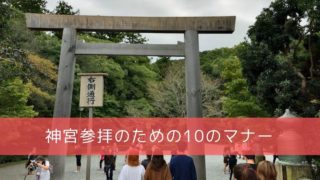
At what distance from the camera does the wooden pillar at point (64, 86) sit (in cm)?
856

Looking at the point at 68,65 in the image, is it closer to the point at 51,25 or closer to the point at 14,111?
the point at 51,25

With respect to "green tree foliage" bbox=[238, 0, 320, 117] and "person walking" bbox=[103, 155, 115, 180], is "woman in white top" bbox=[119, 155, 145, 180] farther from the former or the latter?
"person walking" bbox=[103, 155, 115, 180]

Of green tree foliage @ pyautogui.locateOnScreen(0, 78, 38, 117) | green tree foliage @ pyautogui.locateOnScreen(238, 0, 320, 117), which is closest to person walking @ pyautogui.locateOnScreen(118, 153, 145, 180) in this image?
green tree foliage @ pyautogui.locateOnScreen(238, 0, 320, 117)

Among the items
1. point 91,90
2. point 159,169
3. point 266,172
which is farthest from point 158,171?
point 91,90

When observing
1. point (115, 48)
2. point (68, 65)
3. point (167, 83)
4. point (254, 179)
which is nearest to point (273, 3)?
point (115, 48)

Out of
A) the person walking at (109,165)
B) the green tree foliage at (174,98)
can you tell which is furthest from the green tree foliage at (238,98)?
the person walking at (109,165)

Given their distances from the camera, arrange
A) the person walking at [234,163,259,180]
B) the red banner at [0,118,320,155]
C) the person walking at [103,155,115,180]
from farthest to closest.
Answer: the person walking at [103,155,115,180] → the red banner at [0,118,320,155] → the person walking at [234,163,259,180]

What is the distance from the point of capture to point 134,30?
8.98 m

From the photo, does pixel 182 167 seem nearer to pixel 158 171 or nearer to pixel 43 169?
pixel 158 171

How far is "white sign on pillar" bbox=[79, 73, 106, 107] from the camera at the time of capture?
1048 centimetres

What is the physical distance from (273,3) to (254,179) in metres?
9.98

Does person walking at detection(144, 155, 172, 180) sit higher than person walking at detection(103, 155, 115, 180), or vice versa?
person walking at detection(144, 155, 172, 180)

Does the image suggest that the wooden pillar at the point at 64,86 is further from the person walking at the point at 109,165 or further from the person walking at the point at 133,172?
the person walking at the point at 109,165

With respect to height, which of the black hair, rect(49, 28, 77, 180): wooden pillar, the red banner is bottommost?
the black hair
